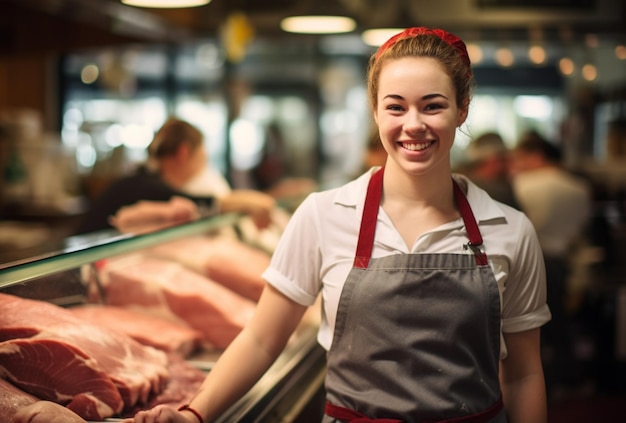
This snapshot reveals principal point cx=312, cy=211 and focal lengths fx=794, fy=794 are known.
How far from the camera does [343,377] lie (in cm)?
178

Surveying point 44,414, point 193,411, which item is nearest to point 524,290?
point 193,411

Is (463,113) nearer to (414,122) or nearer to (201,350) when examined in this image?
(414,122)

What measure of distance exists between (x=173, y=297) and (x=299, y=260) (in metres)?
1.10

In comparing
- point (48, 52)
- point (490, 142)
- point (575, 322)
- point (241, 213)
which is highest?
point (48, 52)

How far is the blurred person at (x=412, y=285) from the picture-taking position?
5.54 feet

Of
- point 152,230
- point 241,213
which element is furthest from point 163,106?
point 152,230

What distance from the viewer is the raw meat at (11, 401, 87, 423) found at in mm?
1646

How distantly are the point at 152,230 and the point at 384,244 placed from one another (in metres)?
1.31

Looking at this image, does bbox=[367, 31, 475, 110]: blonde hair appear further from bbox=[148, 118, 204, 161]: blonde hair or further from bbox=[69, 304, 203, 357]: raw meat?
bbox=[148, 118, 204, 161]: blonde hair

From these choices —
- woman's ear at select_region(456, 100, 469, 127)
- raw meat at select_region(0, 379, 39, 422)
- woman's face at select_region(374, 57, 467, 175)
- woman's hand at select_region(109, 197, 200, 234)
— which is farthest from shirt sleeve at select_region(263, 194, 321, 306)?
woman's hand at select_region(109, 197, 200, 234)

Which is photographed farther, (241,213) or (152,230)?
(241,213)

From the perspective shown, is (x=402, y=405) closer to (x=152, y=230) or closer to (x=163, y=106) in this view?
(x=152, y=230)

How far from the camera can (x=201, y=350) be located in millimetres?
2605

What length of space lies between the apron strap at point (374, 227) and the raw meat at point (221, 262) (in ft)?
4.41
